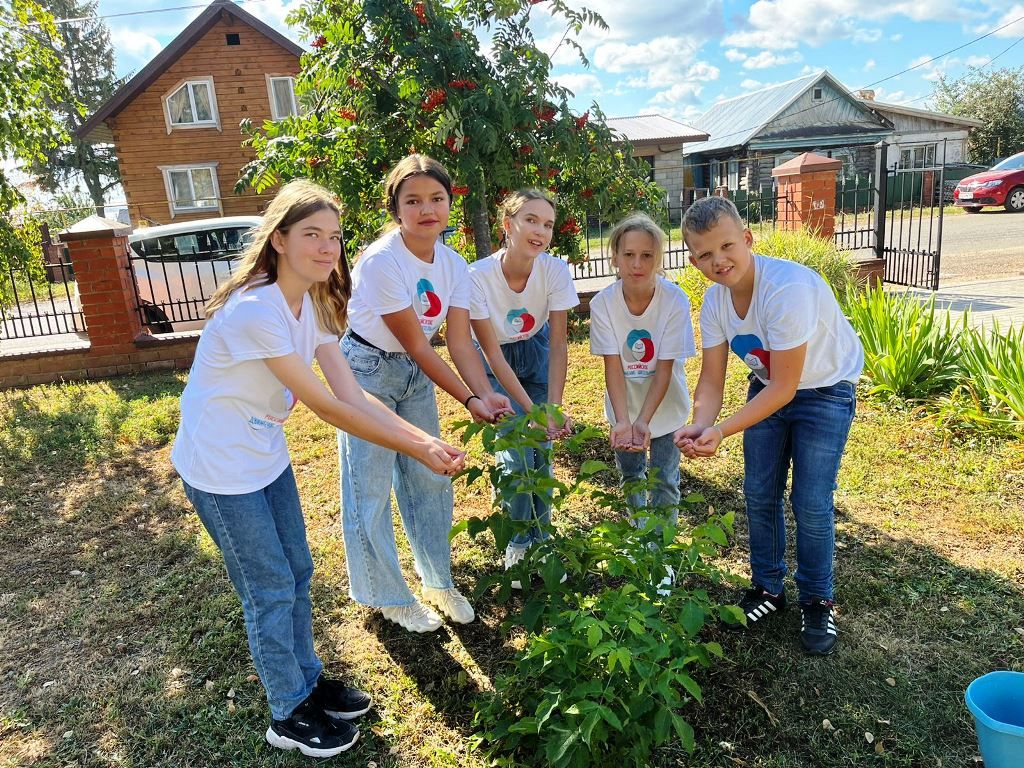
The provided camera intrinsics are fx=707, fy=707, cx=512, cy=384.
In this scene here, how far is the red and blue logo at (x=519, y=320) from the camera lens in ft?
10.3

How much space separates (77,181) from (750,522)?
40.2 m

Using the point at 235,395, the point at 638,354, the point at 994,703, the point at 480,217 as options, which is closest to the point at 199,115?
the point at 480,217

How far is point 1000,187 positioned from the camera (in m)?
19.5

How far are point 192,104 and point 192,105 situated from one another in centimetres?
3

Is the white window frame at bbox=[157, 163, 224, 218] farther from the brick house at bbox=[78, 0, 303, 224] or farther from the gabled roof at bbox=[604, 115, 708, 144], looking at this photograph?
the gabled roof at bbox=[604, 115, 708, 144]

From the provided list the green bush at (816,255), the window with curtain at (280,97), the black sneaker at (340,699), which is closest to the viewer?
the black sneaker at (340,699)

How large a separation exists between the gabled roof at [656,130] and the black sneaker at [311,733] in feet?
73.7

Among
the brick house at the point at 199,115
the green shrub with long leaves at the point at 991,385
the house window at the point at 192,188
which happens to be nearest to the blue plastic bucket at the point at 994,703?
the green shrub with long leaves at the point at 991,385

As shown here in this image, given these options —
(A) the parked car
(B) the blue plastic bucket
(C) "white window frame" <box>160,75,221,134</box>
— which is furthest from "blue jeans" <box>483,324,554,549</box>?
(C) "white window frame" <box>160,75,221,134</box>

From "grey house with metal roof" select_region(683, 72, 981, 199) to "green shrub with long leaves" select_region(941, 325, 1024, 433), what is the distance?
2106 cm

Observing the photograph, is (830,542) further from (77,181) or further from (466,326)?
(77,181)

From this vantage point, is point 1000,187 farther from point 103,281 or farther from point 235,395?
point 235,395

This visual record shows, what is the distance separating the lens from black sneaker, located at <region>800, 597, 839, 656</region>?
107 inches

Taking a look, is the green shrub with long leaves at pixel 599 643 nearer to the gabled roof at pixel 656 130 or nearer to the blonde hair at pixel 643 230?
the blonde hair at pixel 643 230
